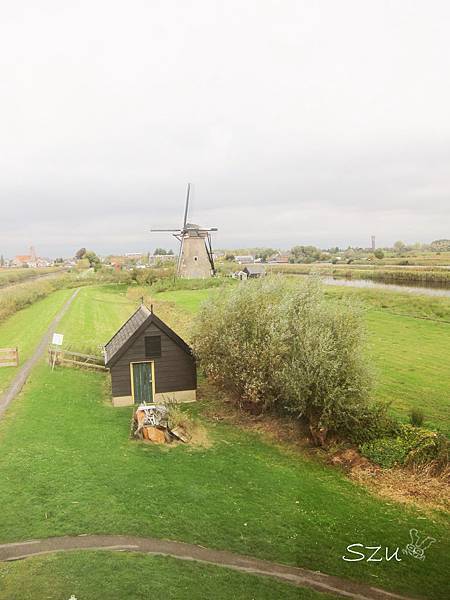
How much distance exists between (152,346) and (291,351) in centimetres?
688

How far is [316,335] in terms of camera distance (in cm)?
1722

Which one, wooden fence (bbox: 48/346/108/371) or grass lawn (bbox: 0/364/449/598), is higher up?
wooden fence (bbox: 48/346/108/371)

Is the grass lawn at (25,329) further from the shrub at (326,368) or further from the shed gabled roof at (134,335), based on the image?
the shrub at (326,368)

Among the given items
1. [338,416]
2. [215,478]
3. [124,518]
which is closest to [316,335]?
[338,416]

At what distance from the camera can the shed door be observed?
70.0 feet

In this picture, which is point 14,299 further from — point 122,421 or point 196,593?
point 196,593

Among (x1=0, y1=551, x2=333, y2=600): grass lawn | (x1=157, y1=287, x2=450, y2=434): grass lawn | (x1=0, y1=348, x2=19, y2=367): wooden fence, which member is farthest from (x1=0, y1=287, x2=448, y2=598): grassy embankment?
(x1=0, y1=348, x2=19, y2=367): wooden fence

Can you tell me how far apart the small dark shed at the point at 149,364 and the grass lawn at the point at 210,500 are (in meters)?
2.91

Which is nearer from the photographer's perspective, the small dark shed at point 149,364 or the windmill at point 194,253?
the small dark shed at point 149,364

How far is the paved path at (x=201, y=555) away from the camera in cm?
1009

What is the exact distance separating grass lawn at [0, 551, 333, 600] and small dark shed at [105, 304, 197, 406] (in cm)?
1089

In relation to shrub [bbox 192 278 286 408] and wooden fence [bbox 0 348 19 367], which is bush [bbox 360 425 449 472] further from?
wooden fence [bbox 0 348 19 367]

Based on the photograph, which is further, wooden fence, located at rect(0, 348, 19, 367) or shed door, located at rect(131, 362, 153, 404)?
wooden fence, located at rect(0, 348, 19, 367)

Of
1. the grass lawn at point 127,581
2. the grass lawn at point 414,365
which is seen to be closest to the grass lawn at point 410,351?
the grass lawn at point 414,365
